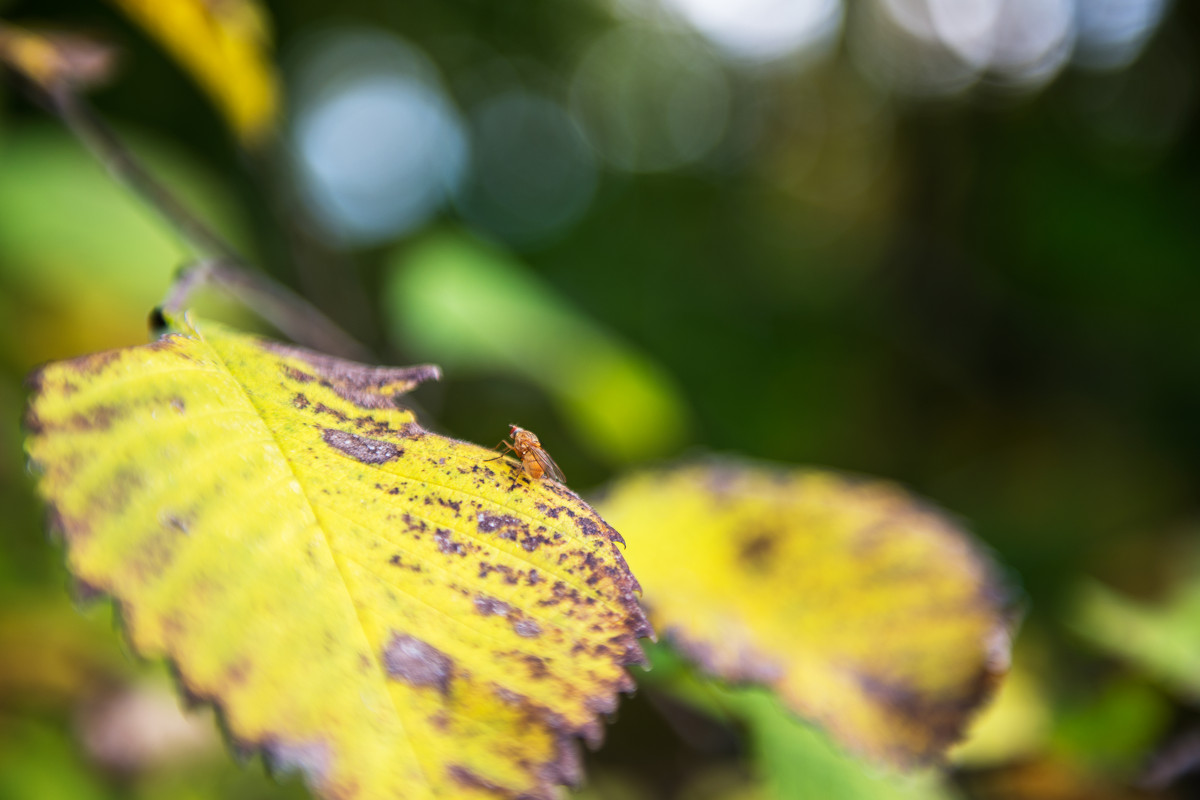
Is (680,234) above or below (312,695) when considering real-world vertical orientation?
above

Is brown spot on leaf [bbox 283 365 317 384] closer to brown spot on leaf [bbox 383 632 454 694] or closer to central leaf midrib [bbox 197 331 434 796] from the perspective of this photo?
central leaf midrib [bbox 197 331 434 796]

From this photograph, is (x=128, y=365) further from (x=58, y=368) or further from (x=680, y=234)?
(x=680, y=234)

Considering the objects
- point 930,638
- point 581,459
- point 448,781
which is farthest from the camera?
point 581,459

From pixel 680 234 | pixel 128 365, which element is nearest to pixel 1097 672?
pixel 128 365

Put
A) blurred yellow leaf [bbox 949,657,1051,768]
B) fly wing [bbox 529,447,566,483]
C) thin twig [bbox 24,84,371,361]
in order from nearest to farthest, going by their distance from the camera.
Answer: fly wing [bbox 529,447,566,483], thin twig [bbox 24,84,371,361], blurred yellow leaf [bbox 949,657,1051,768]

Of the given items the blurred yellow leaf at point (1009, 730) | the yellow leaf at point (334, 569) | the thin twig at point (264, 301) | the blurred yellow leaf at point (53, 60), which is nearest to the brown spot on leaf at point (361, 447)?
the yellow leaf at point (334, 569)

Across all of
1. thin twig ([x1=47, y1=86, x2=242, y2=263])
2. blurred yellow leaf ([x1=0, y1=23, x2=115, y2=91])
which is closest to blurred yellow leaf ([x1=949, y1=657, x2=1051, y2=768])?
thin twig ([x1=47, y1=86, x2=242, y2=263])

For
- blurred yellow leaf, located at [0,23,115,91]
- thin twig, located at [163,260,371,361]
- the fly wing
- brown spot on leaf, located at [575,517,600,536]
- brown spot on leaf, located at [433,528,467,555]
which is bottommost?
brown spot on leaf, located at [433,528,467,555]
